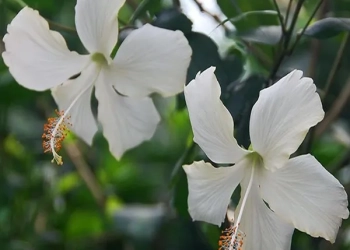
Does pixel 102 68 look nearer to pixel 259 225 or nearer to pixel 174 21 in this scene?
pixel 174 21

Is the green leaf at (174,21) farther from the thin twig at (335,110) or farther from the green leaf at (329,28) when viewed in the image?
the thin twig at (335,110)

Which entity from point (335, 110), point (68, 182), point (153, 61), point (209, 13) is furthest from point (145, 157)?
point (153, 61)

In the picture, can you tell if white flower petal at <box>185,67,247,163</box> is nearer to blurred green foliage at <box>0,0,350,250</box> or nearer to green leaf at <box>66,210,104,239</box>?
blurred green foliage at <box>0,0,350,250</box>

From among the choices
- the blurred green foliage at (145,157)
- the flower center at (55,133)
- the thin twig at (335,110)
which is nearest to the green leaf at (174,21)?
the blurred green foliage at (145,157)

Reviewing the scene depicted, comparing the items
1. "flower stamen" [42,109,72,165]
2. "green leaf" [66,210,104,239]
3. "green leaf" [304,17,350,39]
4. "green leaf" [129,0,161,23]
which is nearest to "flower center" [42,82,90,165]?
"flower stamen" [42,109,72,165]

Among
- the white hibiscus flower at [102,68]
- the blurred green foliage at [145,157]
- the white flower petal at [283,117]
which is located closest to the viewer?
the white flower petal at [283,117]

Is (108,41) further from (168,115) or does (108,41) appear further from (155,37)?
(168,115)
